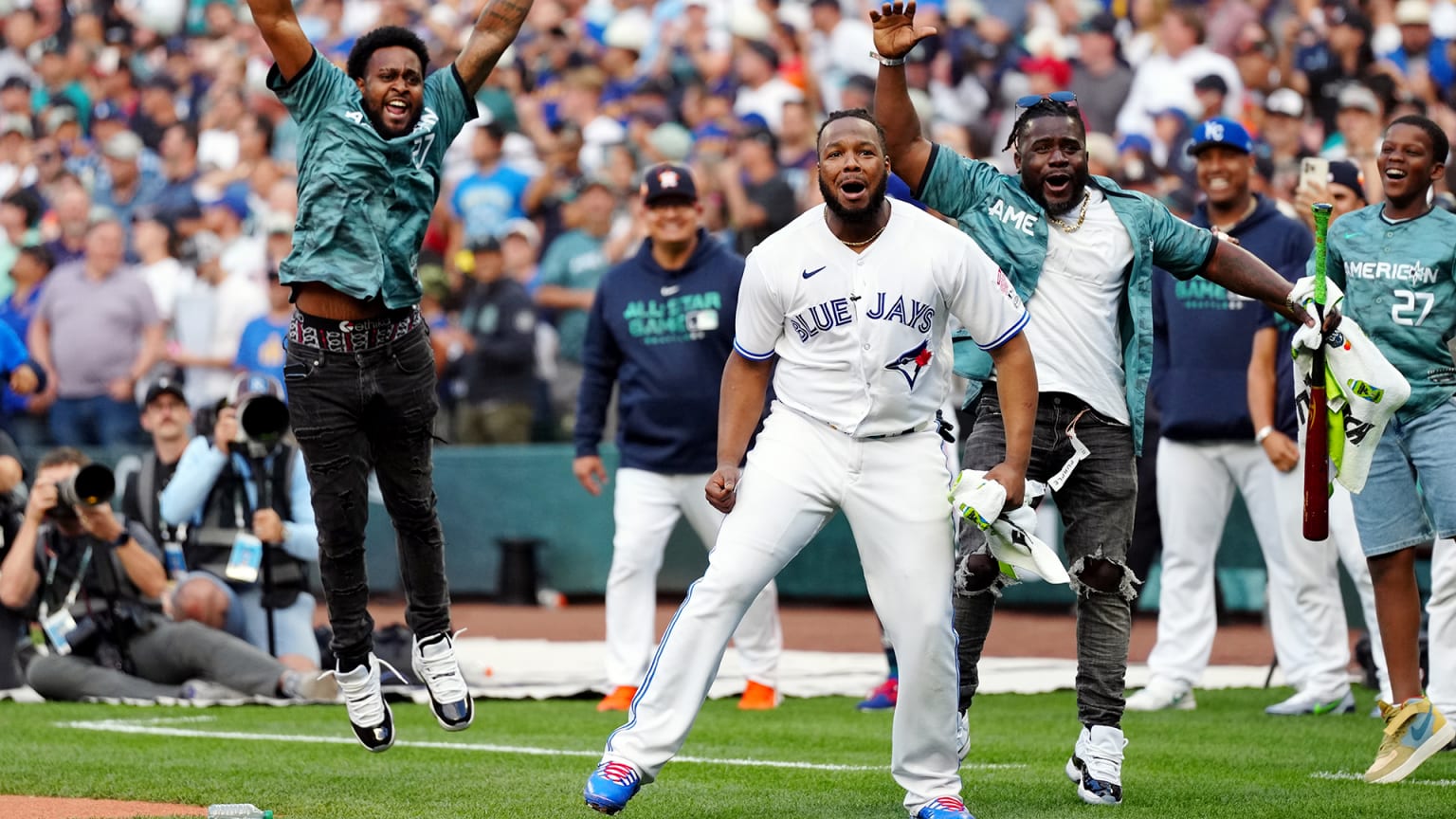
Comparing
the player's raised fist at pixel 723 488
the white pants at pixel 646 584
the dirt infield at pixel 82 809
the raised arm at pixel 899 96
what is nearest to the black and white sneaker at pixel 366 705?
the dirt infield at pixel 82 809

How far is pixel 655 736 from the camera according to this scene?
20.0 ft

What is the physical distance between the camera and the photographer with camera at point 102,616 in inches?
412

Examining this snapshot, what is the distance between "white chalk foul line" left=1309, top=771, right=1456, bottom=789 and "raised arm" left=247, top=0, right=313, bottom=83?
179 inches

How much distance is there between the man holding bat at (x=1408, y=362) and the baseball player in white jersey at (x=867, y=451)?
87.2 inches

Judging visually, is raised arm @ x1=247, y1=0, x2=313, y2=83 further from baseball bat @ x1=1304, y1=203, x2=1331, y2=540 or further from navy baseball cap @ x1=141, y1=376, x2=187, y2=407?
navy baseball cap @ x1=141, y1=376, x2=187, y2=407

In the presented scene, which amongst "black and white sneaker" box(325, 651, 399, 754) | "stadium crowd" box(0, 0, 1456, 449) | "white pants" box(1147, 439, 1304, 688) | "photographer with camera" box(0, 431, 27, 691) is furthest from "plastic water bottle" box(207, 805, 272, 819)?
"stadium crowd" box(0, 0, 1456, 449)

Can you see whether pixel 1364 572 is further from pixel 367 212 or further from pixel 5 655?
pixel 5 655

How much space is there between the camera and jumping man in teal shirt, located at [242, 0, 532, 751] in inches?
275

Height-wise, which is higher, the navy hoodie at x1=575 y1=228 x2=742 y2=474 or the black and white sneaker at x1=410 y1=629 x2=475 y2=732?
the navy hoodie at x1=575 y1=228 x2=742 y2=474

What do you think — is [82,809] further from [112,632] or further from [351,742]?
[112,632]

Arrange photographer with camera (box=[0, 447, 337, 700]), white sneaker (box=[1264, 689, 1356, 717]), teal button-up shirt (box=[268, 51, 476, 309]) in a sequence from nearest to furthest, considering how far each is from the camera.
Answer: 1. teal button-up shirt (box=[268, 51, 476, 309])
2. white sneaker (box=[1264, 689, 1356, 717])
3. photographer with camera (box=[0, 447, 337, 700])

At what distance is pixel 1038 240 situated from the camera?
692cm

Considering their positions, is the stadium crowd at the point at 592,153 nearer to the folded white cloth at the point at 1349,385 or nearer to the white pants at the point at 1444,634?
the white pants at the point at 1444,634

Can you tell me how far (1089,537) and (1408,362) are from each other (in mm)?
1744
